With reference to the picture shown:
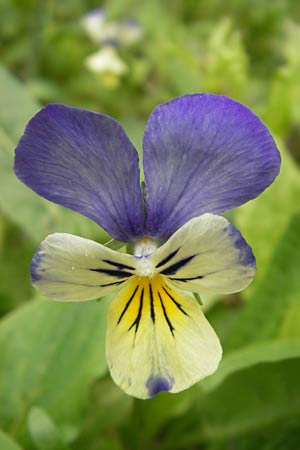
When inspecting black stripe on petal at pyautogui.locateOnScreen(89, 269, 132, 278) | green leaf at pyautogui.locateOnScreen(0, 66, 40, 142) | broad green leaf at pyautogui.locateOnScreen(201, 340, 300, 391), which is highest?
green leaf at pyautogui.locateOnScreen(0, 66, 40, 142)

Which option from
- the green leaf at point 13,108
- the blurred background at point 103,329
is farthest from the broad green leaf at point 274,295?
the green leaf at point 13,108

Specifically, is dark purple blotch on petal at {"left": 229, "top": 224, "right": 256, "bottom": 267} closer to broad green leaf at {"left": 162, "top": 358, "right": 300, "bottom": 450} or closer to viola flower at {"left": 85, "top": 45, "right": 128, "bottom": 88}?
broad green leaf at {"left": 162, "top": 358, "right": 300, "bottom": 450}

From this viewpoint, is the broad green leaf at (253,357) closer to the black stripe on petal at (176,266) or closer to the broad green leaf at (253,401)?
the broad green leaf at (253,401)

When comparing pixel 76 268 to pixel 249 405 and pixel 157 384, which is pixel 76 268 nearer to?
pixel 157 384

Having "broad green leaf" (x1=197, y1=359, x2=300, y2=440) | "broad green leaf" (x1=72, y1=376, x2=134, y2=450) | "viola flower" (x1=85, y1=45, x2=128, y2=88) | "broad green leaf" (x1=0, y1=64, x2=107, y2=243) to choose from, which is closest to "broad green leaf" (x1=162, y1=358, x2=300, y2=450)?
"broad green leaf" (x1=197, y1=359, x2=300, y2=440)

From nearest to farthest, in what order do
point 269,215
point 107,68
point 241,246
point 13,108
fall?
point 241,246 → point 269,215 → point 13,108 → point 107,68

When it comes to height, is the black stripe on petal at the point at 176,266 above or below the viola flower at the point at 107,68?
below

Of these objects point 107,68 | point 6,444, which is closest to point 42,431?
point 6,444
